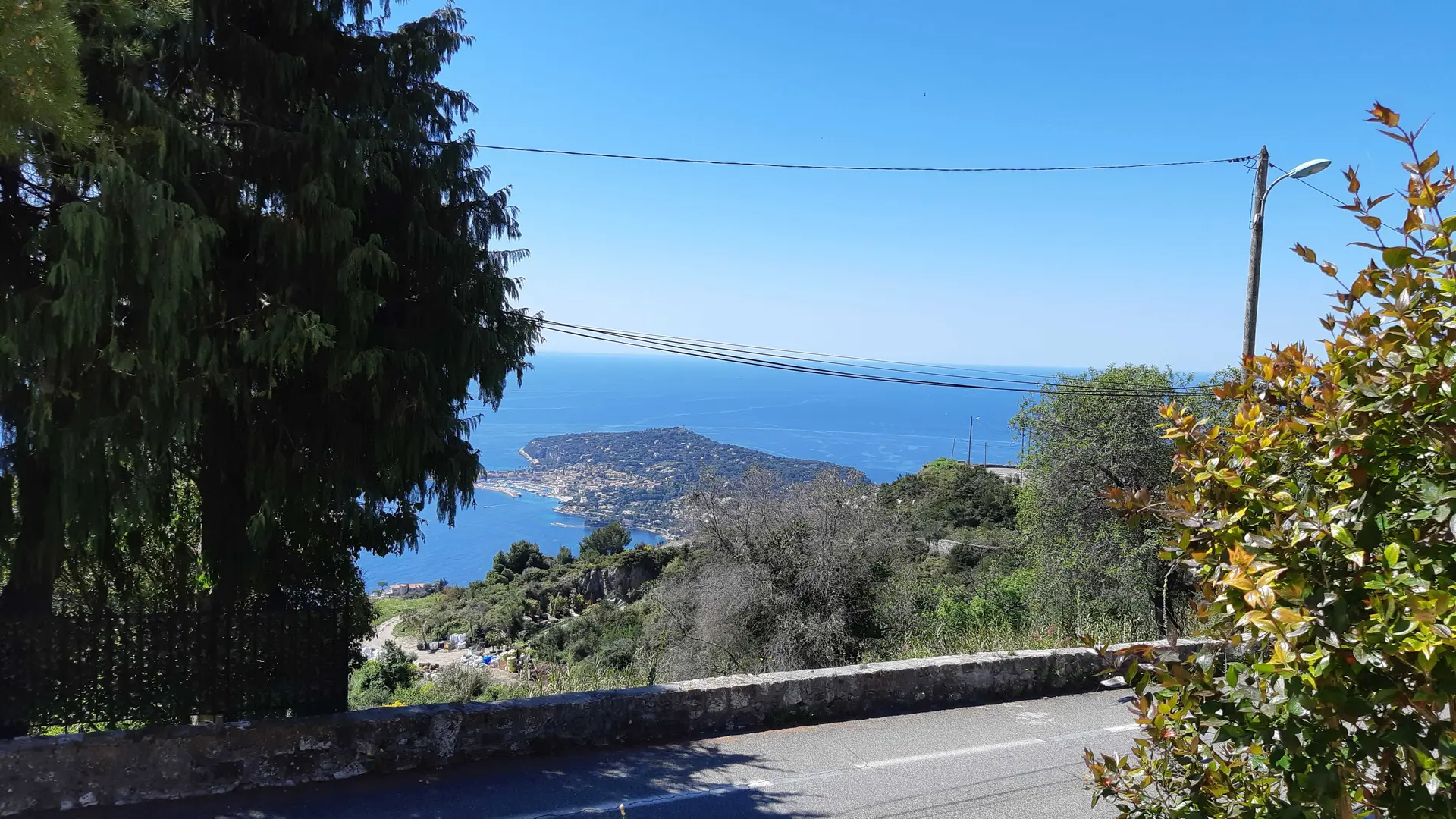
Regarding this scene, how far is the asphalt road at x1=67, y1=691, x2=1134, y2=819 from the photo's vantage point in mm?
5219

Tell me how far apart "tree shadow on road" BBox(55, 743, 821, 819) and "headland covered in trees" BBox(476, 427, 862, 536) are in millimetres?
31413

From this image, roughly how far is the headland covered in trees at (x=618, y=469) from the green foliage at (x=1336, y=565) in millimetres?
35161

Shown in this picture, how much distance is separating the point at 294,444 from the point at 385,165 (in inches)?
80.6

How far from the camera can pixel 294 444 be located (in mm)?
6062

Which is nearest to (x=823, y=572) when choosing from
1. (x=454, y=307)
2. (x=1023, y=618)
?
(x=1023, y=618)

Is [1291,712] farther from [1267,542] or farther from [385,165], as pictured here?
[385,165]

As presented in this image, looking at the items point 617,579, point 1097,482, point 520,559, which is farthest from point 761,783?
point 520,559

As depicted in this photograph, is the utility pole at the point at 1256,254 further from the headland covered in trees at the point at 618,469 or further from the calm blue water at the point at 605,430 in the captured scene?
the headland covered in trees at the point at 618,469

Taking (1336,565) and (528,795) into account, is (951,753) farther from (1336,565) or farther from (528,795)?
(1336,565)

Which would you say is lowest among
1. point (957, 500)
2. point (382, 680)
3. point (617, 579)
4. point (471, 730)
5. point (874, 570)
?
point (617, 579)

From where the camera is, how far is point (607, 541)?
130 ft

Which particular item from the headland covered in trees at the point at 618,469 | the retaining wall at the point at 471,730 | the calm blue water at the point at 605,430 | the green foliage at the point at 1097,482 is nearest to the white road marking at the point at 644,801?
the retaining wall at the point at 471,730

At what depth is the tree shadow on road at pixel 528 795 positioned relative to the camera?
5133mm

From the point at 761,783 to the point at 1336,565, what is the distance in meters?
4.53
